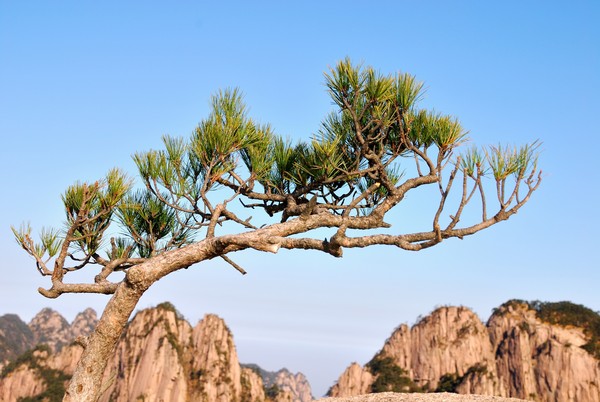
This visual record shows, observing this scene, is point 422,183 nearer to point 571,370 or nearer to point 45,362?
point 571,370

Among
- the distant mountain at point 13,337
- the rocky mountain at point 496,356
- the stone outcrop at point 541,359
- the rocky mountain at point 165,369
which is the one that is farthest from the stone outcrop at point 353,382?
the distant mountain at point 13,337

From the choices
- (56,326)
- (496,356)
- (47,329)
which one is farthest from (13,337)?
(496,356)

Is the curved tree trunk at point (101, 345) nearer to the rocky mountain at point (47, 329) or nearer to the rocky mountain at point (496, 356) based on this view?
the rocky mountain at point (496, 356)

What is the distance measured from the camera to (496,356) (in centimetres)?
6775

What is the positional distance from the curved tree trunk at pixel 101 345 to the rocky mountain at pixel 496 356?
5605 cm

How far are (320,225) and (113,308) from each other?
11.9ft

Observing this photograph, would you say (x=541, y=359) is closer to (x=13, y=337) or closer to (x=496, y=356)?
(x=496, y=356)

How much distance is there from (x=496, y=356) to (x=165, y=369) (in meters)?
38.7

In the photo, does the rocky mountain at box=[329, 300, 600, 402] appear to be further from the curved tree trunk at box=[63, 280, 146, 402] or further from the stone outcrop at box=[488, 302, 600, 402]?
the curved tree trunk at box=[63, 280, 146, 402]

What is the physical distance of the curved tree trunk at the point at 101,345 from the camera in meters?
8.95

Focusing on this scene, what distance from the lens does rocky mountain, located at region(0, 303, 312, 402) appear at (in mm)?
69375

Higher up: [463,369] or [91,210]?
[463,369]

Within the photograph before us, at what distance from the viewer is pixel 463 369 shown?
67125 mm

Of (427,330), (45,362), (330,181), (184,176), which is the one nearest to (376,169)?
(330,181)
